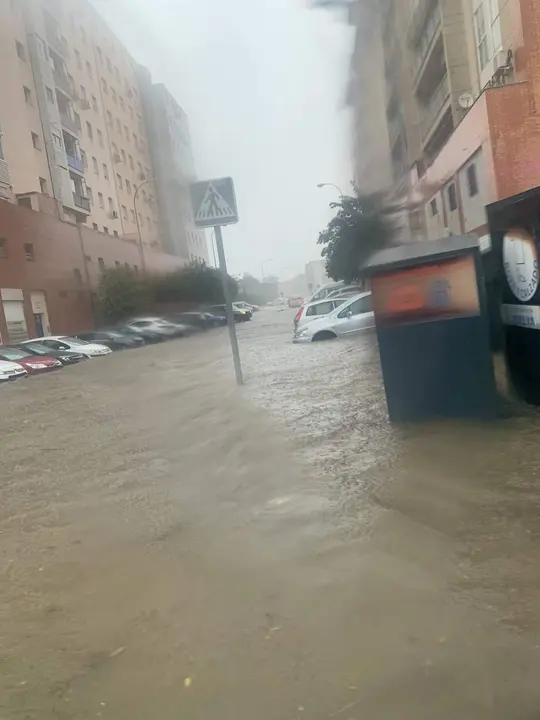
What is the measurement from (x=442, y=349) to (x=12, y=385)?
362 inches

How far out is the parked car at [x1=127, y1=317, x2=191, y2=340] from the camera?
8930 mm

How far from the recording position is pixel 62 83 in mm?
9023

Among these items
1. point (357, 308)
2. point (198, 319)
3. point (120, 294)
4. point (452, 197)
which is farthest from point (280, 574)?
point (357, 308)

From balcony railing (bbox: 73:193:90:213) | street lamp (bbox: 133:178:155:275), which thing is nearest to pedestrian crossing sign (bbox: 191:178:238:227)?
street lamp (bbox: 133:178:155:275)

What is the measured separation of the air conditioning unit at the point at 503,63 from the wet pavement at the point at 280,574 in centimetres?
804

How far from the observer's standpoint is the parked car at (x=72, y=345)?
10875 millimetres

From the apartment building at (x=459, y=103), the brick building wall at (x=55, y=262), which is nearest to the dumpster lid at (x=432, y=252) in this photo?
the apartment building at (x=459, y=103)

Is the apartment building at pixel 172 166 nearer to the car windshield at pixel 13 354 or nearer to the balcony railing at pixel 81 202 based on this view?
the balcony railing at pixel 81 202

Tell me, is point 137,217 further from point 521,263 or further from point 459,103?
point 521,263

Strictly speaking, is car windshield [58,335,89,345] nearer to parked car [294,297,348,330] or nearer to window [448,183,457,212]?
parked car [294,297,348,330]

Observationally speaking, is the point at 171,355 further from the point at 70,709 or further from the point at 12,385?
the point at 70,709

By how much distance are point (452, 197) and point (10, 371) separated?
323 inches

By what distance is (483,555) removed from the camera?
237 cm

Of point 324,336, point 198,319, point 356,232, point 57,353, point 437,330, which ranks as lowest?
point 324,336
